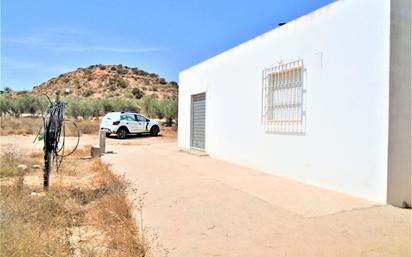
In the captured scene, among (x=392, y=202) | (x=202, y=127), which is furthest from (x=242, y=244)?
(x=202, y=127)

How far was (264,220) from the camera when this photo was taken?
612 cm

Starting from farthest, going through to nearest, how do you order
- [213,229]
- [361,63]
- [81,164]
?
[81,164] → [361,63] → [213,229]

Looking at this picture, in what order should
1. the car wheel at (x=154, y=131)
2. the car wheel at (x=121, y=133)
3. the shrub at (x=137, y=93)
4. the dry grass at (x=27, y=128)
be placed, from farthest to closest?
the shrub at (x=137, y=93)
the dry grass at (x=27, y=128)
the car wheel at (x=154, y=131)
the car wheel at (x=121, y=133)

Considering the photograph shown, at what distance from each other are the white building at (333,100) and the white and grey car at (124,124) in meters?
16.4

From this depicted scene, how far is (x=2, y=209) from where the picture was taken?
20.1 feet

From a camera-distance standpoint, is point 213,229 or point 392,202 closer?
point 213,229

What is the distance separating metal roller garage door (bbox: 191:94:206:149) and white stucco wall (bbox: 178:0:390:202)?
420 cm

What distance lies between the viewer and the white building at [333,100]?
6.97 m

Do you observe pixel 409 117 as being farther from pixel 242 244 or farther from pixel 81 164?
pixel 81 164

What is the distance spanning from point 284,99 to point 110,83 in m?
68.3

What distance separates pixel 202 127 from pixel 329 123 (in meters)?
8.91

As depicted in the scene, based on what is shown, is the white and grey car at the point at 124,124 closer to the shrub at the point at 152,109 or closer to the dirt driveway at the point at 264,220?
the shrub at the point at 152,109

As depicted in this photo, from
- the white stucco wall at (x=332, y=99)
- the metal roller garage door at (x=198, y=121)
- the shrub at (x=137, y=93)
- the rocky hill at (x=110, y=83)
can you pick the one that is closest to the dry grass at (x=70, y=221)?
the white stucco wall at (x=332, y=99)

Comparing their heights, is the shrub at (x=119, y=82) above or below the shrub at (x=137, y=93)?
above
